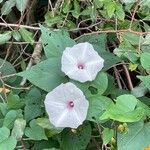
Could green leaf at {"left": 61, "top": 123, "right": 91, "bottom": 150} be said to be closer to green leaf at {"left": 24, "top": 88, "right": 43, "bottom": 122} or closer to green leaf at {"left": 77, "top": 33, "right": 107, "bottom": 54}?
green leaf at {"left": 24, "top": 88, "right": 43, "bottom": 122}

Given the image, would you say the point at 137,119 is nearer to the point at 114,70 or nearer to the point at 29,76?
the point at 29,76

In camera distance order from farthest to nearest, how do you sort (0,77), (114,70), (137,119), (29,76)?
(114,70) < (0,77) < (29,76) < (137,119)

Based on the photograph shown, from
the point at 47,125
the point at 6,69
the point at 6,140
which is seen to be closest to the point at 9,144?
the point at 6,140

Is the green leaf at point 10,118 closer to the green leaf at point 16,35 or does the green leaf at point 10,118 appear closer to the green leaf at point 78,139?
the green leaf at point 78,139

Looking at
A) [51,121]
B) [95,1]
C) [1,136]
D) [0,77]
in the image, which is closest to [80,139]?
[51,121]

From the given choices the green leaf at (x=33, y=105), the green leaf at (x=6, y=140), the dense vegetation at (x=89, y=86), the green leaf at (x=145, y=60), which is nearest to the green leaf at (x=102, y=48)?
the dense vegetation at (x=89, y=86)

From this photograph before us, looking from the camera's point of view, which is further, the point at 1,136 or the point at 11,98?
the point at 11,98
